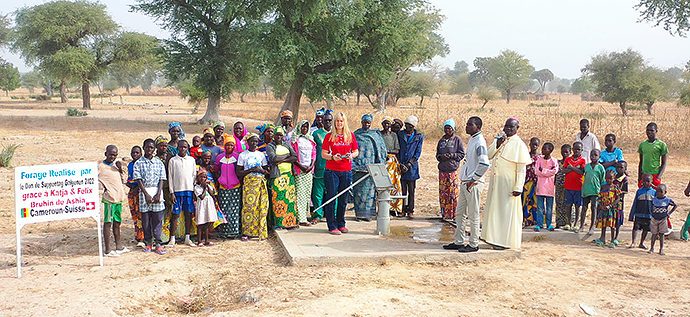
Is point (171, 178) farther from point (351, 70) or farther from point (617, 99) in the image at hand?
point (617, 99)

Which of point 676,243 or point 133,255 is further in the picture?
point 676,243

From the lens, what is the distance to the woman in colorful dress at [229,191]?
7.27 meters

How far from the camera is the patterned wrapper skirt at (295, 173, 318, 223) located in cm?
773

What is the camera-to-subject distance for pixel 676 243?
25.7 feet

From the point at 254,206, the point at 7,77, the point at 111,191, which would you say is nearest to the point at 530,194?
the point at 254,206

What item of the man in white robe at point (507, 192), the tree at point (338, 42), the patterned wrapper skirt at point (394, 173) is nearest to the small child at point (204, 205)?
the patterned wrapper skirt at point (394, 173)

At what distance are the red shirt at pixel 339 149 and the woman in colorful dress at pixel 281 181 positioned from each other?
0.57 meters

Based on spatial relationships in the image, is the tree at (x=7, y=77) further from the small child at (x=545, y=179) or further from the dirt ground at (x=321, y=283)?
the small child at (x=545, y=179)

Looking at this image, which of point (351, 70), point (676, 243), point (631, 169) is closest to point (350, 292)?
point (676, 243)

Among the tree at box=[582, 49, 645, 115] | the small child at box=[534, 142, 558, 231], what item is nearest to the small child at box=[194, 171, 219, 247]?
the small child at box=[534, 142, 558, 231]

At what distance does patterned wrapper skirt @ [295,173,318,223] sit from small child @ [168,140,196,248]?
1516 millimetres

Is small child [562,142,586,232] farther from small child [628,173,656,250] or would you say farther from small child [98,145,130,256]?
small child [98,145,130,256]

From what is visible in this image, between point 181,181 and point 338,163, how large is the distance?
6.81 ft

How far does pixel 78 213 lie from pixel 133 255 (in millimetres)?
923
